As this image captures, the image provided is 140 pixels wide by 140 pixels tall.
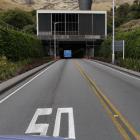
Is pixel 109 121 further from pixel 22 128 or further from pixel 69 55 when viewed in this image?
pixel 69 55

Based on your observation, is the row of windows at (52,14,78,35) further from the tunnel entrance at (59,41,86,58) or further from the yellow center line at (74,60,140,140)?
the yellow center line at (74,60,140,140)

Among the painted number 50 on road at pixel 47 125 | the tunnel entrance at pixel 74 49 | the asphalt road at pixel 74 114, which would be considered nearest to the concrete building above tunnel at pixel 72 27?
the tunnel entrance at pixel 74 49

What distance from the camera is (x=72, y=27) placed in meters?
141

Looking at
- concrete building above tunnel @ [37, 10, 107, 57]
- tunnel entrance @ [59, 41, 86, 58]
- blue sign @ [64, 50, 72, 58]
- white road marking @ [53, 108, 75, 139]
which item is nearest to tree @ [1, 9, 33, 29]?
tunnel entrance @ [59, 41, 86, 58]

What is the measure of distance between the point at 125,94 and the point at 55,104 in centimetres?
470

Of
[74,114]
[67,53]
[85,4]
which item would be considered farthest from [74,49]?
[74,114]

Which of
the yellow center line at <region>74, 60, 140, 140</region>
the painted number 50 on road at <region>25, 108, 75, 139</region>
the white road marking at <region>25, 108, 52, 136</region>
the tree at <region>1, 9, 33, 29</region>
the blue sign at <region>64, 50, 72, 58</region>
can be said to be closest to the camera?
the yellow center line at <region>74, 60, 140, 140</region>

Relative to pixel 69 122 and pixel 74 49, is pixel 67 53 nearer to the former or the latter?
pixel 74 49

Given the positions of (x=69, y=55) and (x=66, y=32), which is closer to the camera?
(x=66, y=32)

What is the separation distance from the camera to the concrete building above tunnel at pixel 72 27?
130625mm

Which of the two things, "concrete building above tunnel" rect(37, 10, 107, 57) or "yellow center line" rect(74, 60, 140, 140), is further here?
"concrete building above tunnel" rect(37, 10, 107, 57)

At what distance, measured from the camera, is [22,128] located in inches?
483

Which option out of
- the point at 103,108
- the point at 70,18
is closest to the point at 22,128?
the point at 103,108

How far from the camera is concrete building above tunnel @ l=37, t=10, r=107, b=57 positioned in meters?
131
